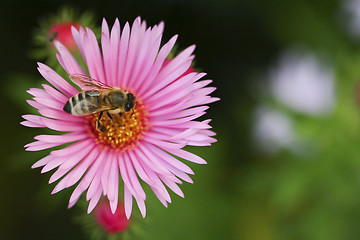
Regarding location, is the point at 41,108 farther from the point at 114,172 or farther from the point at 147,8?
the point at 147,8

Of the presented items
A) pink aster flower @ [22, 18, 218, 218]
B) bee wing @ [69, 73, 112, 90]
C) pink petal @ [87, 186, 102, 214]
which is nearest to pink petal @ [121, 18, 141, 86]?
pink aster flower @ [22, 18, 218, 218]

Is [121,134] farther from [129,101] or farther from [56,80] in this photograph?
[56,80]

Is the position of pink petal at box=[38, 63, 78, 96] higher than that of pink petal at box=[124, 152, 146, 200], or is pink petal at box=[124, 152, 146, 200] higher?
pink petal at box=[38, 63, 78, 96]

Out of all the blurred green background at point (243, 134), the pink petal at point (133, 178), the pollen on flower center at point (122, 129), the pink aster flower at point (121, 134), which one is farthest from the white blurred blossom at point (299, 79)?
the pink petal at point (133, 178)

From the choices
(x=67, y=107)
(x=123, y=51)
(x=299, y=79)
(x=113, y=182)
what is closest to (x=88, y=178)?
(x=113, y=182)

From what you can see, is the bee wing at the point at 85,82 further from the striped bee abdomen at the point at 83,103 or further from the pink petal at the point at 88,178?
the pink petal at the point at 88,178

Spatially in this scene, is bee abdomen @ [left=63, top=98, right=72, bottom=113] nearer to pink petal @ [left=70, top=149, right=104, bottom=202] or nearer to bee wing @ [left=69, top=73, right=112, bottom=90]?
bee wing @ [left=69, top=73, right=112, bottom=90]
